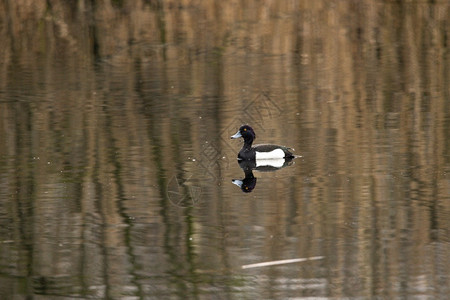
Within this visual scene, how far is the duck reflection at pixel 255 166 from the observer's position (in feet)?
33.5

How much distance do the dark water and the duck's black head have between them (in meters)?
0.25

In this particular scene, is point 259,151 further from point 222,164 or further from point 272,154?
point 222,164

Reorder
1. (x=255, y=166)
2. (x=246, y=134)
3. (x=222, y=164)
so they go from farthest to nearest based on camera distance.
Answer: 1. (x=246, y=134)
2. (x=222, y=164)
3. (x=255, y=166)

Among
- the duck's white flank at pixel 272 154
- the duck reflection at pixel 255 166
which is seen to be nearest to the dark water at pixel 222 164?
the duck reflection at pixel 255 166

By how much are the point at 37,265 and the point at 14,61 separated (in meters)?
11.3

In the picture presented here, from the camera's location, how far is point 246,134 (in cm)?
1173

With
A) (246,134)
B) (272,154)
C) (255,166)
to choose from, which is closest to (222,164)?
(255,166)

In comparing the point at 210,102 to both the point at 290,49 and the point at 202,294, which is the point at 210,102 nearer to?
the point at 290,49

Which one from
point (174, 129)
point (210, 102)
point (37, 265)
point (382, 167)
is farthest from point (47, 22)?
point (37, 265)

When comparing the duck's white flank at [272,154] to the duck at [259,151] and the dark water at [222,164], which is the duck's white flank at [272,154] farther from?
the dark water at [222,164]

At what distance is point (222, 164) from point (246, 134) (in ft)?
2.27

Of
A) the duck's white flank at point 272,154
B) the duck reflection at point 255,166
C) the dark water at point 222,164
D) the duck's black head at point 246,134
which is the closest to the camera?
the dark water at point 222,164

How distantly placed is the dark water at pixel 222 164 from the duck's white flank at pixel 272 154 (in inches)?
8.7

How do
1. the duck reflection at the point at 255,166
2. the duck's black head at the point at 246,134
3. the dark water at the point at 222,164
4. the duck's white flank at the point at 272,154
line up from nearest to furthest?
the dark water at the point at 222,164 < the duck reflection at the point at 255,166 < the duck's white flank at the point at 272,154 < the duck's black head at the point at 246,134
